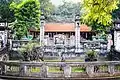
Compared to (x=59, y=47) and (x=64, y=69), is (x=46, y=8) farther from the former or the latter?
(x=64, y=69)

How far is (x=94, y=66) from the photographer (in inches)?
693

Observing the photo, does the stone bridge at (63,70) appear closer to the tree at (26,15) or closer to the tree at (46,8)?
the tree at (26,15)

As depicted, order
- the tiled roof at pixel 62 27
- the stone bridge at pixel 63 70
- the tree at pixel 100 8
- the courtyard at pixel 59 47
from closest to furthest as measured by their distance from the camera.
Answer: the stone bridge at pixel 63 70, the courtyard at pixel 59 47, the tree at pixel 100 8, the tiled roof at pixel 62 27

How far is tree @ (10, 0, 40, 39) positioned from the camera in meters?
51.0

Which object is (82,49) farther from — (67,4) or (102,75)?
(67,4)

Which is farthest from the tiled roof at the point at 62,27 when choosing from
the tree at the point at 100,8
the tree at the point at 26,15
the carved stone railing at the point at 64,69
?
the carved stone railing at the point at 64,69

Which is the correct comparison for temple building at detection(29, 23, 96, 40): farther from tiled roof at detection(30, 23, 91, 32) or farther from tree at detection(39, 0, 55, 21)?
tree at detection(39, 0, 55, 21)

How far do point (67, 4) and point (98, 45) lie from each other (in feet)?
212

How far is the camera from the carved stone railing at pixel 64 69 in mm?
17375

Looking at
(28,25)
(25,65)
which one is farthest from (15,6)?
(25,65)

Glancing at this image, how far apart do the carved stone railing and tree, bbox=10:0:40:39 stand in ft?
108

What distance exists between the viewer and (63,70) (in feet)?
57.1

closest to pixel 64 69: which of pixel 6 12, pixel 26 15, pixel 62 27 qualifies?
pixel 26 15

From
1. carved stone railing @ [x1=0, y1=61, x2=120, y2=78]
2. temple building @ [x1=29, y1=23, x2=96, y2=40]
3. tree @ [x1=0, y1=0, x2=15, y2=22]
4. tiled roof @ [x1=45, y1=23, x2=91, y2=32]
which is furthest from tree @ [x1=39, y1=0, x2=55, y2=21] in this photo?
carved stone railing @ [x1=0, y1=61, x2=120, y2=78]
